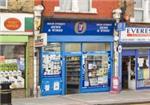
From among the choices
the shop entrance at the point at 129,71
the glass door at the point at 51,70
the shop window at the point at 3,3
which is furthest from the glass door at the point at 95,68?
the shop window at the point at 3,3

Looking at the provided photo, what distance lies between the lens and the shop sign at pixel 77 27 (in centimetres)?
2400

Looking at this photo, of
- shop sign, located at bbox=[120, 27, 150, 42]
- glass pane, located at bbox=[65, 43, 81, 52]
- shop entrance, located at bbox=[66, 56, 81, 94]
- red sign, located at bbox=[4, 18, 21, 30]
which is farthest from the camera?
shop sign, located at bbox=[120, 27, 150, 42]

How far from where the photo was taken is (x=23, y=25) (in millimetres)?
23156

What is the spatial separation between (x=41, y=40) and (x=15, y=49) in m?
1.39

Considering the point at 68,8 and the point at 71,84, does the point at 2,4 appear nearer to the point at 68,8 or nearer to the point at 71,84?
the point at 68,8

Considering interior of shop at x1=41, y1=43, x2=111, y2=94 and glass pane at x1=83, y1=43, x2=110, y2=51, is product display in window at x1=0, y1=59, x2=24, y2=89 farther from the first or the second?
glass pane at x1=83, y1=43, x2=110, y2=51

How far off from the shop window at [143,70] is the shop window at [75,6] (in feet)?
13.5

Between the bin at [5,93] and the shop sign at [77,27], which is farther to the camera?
the shop sign at [77,27]

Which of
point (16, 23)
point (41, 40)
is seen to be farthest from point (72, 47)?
point (16, 23)

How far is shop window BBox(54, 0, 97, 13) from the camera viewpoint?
2469cm

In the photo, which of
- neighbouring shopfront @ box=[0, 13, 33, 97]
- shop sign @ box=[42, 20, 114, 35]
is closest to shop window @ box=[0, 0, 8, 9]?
neighbouring shopfront @ box=[0, 13, 33, 97]

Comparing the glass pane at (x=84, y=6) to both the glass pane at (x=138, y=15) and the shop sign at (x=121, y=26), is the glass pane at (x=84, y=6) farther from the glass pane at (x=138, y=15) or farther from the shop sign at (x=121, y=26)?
the glass pane at (x=138, y=15)

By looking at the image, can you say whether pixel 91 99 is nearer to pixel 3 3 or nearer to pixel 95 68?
pixel 95 68

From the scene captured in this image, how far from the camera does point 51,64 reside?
24.4 m
